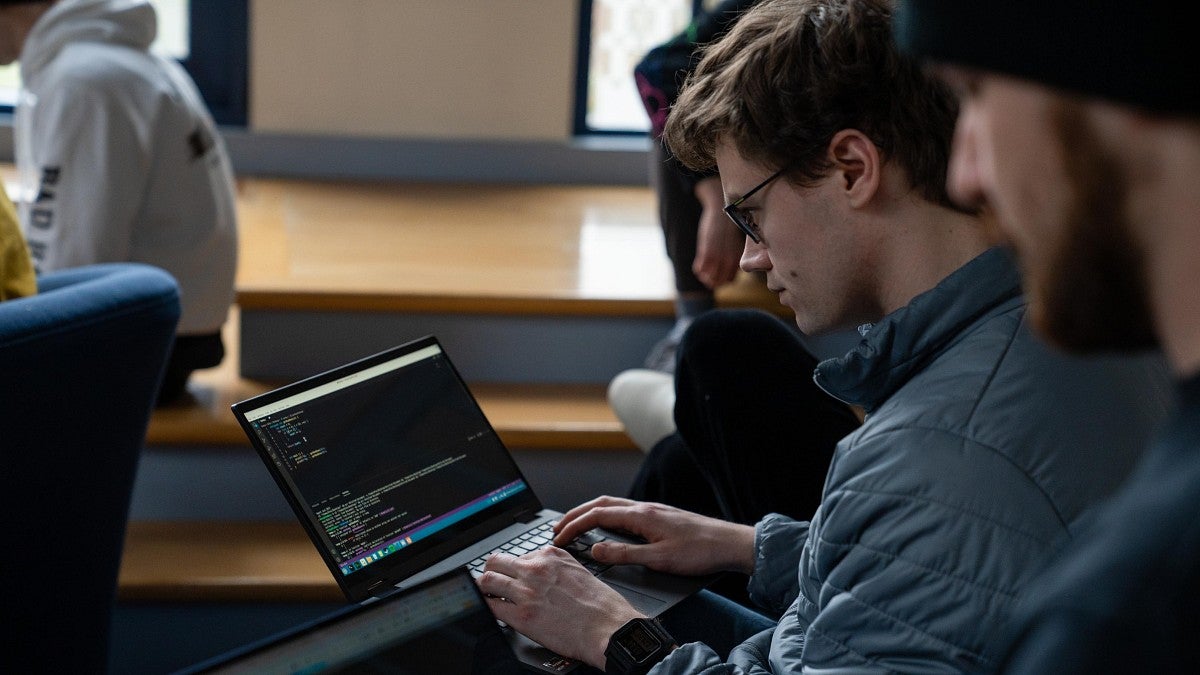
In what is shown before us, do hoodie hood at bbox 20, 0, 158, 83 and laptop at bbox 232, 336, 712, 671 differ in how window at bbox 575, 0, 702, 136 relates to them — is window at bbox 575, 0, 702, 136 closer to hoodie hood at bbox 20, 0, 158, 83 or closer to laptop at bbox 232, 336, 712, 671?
hoodie hood at bbox 20, 0, 158, 83

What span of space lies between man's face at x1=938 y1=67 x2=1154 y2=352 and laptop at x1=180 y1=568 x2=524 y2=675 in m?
0.59

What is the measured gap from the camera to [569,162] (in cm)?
396

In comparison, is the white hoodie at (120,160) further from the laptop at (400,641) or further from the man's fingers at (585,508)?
the laptop at (400,641)

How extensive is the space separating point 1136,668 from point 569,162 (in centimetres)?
352

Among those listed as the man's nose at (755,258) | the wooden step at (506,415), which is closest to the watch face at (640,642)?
the man's nose at (755,258)

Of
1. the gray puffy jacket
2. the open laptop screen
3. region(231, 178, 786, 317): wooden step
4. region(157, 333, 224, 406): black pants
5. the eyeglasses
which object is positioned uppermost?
the eyeglasses

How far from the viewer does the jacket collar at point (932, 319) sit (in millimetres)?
1039

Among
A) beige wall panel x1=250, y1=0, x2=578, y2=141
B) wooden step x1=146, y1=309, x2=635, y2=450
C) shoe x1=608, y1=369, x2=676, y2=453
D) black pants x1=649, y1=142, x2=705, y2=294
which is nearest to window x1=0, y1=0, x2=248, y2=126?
beige wall panel x1=250, y1=0, x2=578, y2=141

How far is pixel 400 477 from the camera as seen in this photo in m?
1.39

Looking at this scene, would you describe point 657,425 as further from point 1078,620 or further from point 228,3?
point 228,3

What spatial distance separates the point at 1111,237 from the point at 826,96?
22.5 inches

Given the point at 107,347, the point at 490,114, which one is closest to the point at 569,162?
the point at 490,114

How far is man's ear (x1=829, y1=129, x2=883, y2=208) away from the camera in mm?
1092

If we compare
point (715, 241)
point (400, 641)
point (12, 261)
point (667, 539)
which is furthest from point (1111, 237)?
point (715, 241)
